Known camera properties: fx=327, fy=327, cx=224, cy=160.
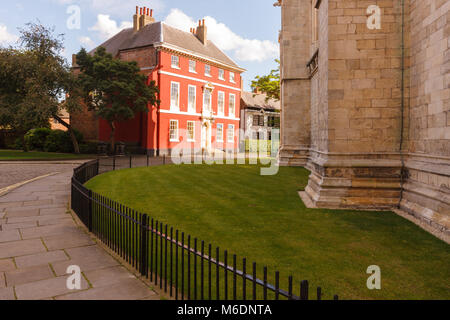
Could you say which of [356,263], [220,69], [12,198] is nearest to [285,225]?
[356,263]

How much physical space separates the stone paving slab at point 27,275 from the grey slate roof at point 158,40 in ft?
101

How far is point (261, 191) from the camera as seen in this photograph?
11.5 m

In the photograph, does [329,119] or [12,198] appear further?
[12,198]

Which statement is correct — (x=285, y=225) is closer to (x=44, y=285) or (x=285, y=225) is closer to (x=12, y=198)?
(x=44, y=285)

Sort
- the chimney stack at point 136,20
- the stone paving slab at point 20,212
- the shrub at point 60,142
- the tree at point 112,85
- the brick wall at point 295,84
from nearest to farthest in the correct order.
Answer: the stone paving slab at point 20,212 < the brick wall at point 295,84 < the tree at point 112,85 < the shrub at point 60,142 < the chimney stack at point 136,20

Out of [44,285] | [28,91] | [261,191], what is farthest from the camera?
[28,91]

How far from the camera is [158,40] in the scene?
32.8 m

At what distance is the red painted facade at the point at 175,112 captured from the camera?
32.7 metres

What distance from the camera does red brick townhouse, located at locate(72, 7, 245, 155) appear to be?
108 feet

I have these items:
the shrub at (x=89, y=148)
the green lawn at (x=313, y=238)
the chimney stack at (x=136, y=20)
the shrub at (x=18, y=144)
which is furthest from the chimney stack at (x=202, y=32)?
the green lawn at (x=313, y=238)

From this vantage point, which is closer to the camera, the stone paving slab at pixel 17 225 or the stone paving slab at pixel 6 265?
the stone paving slab at pixel 6 265

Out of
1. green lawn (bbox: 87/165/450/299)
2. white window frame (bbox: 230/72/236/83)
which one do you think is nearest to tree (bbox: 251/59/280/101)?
white window frame (bbox: 230/72/236/83)

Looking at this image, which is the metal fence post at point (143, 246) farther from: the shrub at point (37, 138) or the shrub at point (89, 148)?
the shrub at point (37, 138)

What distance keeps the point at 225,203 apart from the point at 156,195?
8.51 ft
